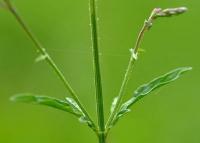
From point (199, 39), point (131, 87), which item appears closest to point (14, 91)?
point (131, 87)

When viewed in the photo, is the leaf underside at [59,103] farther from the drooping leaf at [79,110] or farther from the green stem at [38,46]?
the green stem at [38,46]

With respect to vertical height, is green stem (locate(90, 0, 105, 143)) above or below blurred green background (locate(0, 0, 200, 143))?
above

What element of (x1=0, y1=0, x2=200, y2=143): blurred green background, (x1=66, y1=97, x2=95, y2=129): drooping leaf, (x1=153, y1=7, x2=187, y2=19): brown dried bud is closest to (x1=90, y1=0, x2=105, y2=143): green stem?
(x1=66, y1=97, x2=95, y2=129): drooping leaf

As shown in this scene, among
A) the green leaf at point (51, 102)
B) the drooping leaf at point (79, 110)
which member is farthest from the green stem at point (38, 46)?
the green leaf at point (51, 102)

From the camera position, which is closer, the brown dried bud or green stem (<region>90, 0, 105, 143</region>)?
A: green stem (<region>90, 0, 105, 143</region>)

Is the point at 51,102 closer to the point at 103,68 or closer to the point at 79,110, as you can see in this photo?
the point at 79,110

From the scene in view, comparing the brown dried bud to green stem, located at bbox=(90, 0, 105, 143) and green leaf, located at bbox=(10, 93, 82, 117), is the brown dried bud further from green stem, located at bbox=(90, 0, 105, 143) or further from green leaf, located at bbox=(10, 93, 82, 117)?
green leaf, located at bbox=(10, 93, 82, 117)

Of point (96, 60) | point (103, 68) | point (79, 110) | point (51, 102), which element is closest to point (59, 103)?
point (51, 102)
